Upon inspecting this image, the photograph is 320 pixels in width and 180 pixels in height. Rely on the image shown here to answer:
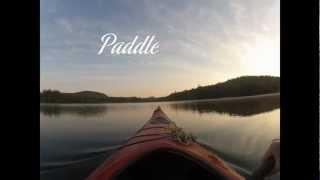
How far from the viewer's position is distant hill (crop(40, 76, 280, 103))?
2.18m

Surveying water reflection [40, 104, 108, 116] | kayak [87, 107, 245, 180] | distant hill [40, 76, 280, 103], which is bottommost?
kayak [87, 107, 245, 180]

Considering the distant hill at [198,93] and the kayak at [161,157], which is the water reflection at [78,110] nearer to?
the distant hill at [198,93]

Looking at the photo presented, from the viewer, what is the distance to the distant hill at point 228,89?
2197 millimetres

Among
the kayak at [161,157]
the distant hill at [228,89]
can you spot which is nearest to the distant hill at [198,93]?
the distant hill at [228,89]

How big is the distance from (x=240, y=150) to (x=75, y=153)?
2.54 feet

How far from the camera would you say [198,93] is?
2205mm

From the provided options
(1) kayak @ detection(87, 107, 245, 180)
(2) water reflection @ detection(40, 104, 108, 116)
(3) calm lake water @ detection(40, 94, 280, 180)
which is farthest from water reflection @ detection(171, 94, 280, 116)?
(2) water reflection @ detection(40, 104, 108, 116)

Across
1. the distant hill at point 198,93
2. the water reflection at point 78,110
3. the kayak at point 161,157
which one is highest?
the distant hill at point 198,93

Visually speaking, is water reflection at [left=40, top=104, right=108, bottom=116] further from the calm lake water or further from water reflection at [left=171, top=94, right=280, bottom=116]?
water reflection at [left=171, top=94, right=280, bottom=116]

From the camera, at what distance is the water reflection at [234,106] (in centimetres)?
220

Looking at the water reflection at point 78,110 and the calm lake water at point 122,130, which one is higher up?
the water reflection at point 78,110

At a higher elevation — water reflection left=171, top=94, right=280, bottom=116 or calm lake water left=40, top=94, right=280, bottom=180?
water reflection left=171, top=94, right=280, bottom=116

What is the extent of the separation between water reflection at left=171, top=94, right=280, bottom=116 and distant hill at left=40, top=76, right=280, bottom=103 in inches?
1.1

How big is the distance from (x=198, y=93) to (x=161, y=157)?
13.7 inches
